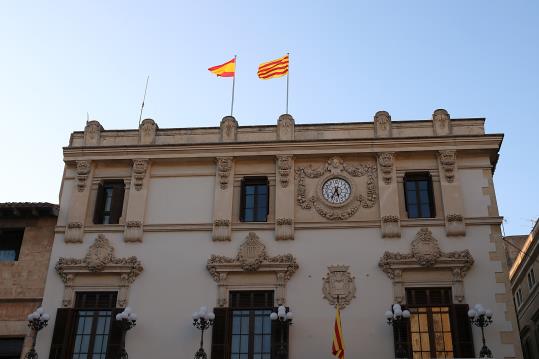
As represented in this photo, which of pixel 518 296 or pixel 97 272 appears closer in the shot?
pixel 97 272

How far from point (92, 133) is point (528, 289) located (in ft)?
69.9

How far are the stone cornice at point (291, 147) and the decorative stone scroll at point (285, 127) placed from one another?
17.5 inches

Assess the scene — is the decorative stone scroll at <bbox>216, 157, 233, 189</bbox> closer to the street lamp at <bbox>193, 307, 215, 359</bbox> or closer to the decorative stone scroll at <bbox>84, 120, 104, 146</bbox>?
the decorative stone scroll at <bbox>84, 120, 104, 146</bbox>

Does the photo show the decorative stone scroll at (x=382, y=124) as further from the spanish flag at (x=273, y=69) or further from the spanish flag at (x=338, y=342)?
the spanish flag at (x=338, y=342)

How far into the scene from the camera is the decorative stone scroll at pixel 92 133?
26.7 m

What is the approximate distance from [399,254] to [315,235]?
3.02 meters

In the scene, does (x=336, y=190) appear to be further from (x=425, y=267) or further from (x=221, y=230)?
(x=221, y=230)

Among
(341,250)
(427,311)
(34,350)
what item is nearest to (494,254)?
(427,311)

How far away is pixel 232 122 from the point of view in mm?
26391

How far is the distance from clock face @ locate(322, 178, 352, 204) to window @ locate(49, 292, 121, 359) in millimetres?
8449

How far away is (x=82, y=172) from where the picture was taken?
25.9 m

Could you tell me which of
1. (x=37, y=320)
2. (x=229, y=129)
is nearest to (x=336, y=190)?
(x=229, y=129)

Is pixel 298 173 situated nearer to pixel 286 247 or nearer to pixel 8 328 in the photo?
pixel 286 247

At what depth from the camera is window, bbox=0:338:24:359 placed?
23.5 meters
